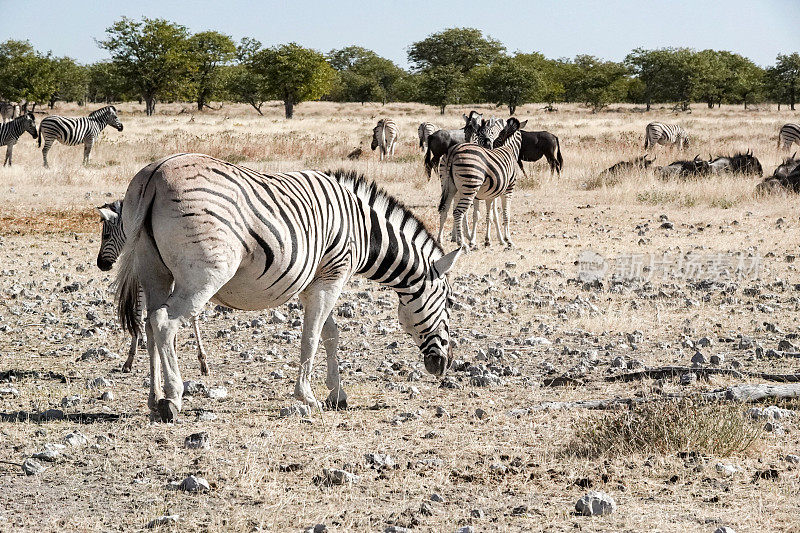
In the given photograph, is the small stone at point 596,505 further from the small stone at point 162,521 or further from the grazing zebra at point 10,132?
the grazing zebra at point 10,132

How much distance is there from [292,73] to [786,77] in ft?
169

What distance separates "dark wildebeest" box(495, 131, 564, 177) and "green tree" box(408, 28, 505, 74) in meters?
84.1

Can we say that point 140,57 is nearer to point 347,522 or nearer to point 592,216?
point 592,216

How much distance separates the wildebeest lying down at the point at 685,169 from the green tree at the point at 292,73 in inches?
1976

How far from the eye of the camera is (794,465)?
16.6ft

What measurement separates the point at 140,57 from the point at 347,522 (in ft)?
233

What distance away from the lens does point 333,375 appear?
21.9 ft

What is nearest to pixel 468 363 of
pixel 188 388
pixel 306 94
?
pixel 188 388

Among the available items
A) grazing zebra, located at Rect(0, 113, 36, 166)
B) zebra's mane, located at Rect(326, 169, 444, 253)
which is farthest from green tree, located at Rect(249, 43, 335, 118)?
zebra's mane, located at Rect(326, 169, 444, 253)

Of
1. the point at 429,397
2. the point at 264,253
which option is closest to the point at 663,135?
the point at 429,397

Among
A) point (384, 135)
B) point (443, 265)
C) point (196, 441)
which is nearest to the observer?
point (196, 441)

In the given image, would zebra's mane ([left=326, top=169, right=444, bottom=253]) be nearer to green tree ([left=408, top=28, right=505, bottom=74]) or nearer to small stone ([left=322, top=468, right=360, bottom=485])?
small stone ([left=322, top=468, right=360, bottom=485])

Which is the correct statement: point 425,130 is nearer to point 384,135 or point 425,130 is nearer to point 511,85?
point 384,135

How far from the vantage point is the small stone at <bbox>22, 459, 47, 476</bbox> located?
4.90 meters
